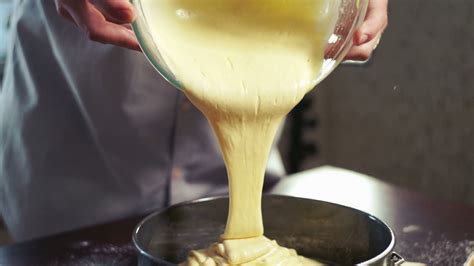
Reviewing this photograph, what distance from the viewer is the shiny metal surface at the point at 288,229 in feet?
2.27

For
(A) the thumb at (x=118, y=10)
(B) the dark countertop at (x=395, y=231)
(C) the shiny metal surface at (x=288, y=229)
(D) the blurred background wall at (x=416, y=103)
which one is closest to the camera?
(A) the thumb at (x=118, y=10)

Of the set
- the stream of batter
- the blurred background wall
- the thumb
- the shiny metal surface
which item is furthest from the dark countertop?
the blurred background wall

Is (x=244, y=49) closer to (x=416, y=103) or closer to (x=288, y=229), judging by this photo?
(x=288, y=229)

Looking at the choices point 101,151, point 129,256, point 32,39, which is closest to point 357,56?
point 129,256

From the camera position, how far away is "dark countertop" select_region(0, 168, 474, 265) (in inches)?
31.7

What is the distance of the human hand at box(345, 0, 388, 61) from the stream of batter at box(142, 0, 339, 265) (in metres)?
0.07

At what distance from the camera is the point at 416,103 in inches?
83.6

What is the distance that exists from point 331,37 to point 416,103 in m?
1.56

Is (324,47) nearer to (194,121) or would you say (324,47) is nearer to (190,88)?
(190,88)

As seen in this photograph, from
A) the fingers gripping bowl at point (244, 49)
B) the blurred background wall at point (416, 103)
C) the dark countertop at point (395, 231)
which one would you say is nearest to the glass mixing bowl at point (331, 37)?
the fingers gripping bowl at point (244, 49)

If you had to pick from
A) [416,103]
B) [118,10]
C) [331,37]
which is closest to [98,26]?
[118,10]

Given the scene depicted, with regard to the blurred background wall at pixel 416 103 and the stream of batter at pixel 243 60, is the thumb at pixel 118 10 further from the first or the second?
the blurred background wall at pixel 416 103

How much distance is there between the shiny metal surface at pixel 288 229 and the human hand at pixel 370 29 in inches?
6.5

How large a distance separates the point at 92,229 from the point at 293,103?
0.40 metres
